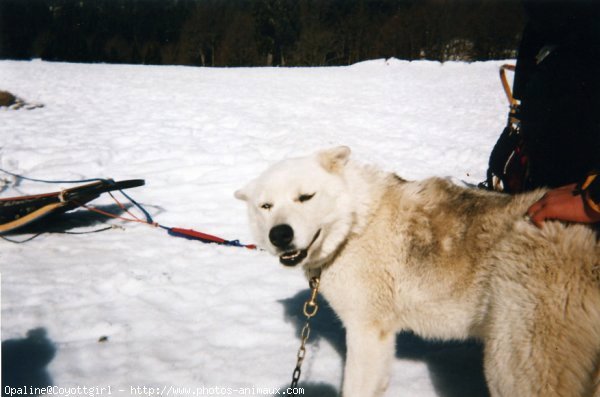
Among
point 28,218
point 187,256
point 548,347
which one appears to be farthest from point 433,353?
point 28,218

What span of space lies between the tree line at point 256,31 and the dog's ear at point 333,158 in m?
34.0

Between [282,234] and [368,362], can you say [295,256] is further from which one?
[368,362]

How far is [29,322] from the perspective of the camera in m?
3.09

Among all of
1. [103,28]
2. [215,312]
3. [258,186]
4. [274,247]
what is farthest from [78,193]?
[103,28]

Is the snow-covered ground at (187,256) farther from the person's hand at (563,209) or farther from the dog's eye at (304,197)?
the person's hand at (563,209)

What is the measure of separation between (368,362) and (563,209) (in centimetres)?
140

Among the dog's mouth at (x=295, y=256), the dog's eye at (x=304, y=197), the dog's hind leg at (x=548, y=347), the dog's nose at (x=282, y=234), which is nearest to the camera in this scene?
the dog's hind leg at (x=548, y=347)

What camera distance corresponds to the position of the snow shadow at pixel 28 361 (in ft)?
8.26

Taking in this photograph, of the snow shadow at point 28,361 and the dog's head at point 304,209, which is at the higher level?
the dog's head at point 304,209

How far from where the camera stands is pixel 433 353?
299 centimetres

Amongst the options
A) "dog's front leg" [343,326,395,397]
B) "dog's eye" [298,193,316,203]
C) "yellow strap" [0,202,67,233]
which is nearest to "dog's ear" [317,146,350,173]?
"dog's eye" [298,193,316,203]

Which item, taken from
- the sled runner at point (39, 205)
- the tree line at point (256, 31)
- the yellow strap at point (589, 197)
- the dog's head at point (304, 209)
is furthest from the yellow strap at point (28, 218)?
the tree line at point (256, 31)

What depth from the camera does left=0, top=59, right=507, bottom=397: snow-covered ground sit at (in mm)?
2738

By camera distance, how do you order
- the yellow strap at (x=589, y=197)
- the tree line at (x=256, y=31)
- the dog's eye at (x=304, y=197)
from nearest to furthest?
the yellow strap at (x=589, y=197) < the dog's eye at (x=304, y=197) < the tree line at (x=256, y=31)
